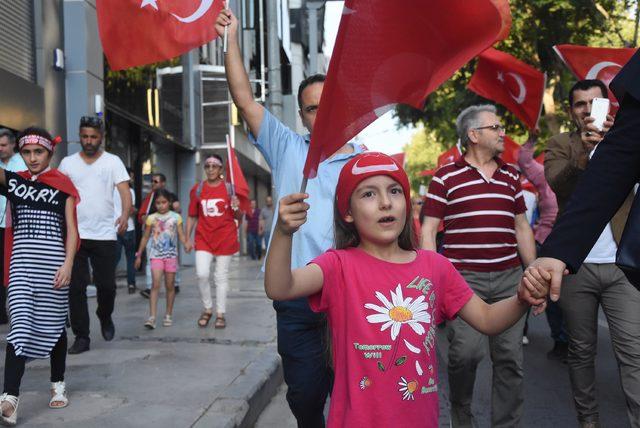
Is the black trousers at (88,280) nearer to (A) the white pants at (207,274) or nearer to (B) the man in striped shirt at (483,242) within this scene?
(A) the white pants at (207,274)

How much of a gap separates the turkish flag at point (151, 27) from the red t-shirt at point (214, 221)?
3.97 m

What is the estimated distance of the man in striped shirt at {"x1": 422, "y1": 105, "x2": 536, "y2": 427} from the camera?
4133 mm

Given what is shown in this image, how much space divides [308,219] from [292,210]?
1255 mm

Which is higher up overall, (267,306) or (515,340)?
(515,340)

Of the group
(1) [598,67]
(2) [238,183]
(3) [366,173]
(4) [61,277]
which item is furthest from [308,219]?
(2) [238,183]

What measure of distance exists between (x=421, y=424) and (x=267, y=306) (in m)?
7.42

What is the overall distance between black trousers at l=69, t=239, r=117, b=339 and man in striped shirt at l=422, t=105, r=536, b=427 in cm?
337

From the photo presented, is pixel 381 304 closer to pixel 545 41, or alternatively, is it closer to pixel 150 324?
pixel 150 324

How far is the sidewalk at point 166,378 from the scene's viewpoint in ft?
14.1

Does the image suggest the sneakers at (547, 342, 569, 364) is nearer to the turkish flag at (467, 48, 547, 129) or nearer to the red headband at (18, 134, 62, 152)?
the turkish flag at (467, 48, 547, 129)

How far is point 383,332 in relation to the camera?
99.5 inches

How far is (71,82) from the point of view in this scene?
10.7 meters

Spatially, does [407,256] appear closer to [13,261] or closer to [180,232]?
[13,261]

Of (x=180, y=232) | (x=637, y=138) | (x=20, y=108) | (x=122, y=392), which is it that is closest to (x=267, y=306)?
(x=180, y=232)
